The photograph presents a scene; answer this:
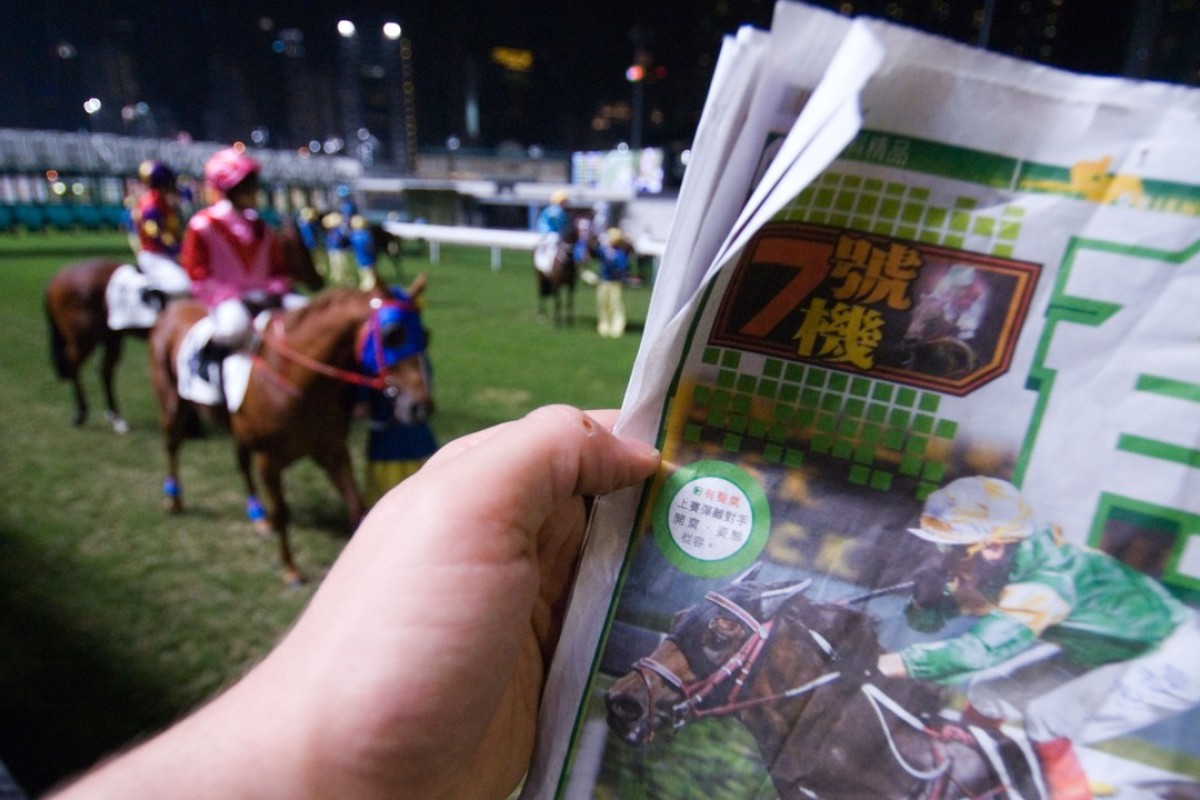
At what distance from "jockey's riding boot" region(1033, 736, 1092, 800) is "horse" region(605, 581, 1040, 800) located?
0.01 m

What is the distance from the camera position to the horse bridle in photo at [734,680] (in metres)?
0.58

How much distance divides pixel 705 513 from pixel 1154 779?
16.0 inches

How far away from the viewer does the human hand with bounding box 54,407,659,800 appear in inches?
20.1

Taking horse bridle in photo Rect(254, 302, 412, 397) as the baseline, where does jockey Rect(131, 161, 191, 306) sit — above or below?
above

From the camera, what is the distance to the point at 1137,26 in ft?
9.82

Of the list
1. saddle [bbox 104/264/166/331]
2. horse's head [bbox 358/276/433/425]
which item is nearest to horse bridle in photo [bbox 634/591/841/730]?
horse's head [bbox 358/276/433/425]

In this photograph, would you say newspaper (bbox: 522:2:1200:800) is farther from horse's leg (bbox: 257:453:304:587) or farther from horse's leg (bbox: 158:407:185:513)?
horse's leg (bbox: 158:407:185:513)

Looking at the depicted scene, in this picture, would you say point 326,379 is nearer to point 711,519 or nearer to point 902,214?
point 711,519

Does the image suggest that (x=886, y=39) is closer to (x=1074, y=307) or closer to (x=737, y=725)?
(x=1074, y=307)

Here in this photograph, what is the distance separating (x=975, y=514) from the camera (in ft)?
1.83

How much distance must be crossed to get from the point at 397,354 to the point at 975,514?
6.49 ft

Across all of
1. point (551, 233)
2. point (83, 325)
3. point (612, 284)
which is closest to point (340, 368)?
point (83, 325)

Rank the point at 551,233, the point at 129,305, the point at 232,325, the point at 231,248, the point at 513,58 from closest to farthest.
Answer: the point at 232,325
the point at 231,248
the point at 129,305
the point at 551,233
the point at 513,58

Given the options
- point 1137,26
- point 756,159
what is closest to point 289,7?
point 1137,26
